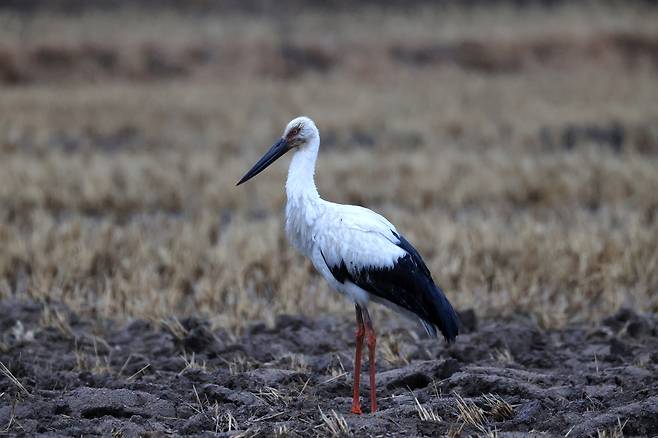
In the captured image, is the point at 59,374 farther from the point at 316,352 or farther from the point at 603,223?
the point at 603,223

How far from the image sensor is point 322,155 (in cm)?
1712

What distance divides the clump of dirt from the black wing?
42cm

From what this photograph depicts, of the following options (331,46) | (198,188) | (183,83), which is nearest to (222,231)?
(198,188)

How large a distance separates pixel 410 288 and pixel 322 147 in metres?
12.4

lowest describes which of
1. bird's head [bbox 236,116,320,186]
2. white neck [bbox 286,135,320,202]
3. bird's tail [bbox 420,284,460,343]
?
bird's tail [bbox 420,284,460,343]

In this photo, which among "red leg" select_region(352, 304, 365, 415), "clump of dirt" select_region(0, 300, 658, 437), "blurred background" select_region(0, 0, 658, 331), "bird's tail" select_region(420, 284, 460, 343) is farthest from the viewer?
"blurred background" select_region(0, 0, 658, 331)

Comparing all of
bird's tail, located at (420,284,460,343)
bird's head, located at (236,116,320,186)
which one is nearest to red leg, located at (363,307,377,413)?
bird's tail, located at (420,284,460,343)

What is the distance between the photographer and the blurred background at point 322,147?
936 cm

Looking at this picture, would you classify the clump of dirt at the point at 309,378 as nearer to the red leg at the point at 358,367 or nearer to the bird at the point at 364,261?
the red leg at the point at 358,367

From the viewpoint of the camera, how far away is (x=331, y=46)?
96.7 ft

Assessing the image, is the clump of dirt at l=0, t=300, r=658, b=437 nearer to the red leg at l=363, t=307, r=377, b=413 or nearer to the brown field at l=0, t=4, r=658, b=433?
the red leg at l=363, t=307, r=377, b=413

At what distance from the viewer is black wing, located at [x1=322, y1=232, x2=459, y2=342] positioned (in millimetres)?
6141

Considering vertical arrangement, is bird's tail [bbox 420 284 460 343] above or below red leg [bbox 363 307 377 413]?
above

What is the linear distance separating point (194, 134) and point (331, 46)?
35.9 ft
